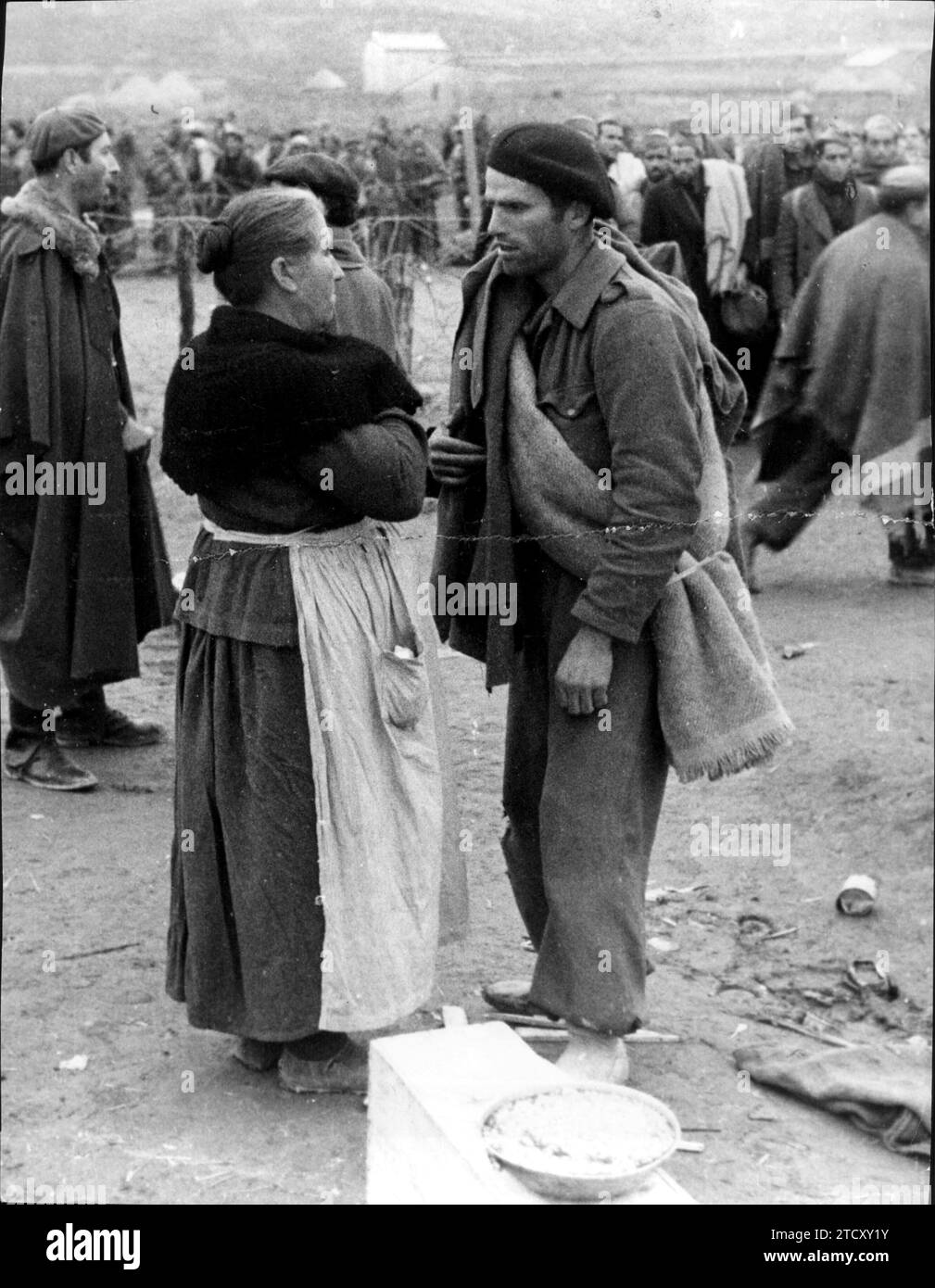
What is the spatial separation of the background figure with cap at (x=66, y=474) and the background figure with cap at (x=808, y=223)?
191 inches

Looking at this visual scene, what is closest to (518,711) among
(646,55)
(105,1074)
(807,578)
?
(105,1074)

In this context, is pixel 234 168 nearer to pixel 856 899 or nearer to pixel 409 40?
pixel 409 40

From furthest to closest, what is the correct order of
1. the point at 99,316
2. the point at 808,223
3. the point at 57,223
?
1. the point at 808,223
2. the point at 99,316
3. the point at 57,223

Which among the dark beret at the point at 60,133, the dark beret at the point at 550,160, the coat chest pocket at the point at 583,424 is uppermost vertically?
the dark beret at the point at 60,133

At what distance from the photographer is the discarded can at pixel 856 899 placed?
4.33 metres

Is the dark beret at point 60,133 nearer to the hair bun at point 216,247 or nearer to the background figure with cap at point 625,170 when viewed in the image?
the hair bun at point 216,247

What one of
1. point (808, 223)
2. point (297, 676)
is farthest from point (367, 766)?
point (808, 223)

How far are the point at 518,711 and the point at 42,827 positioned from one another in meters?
1.92

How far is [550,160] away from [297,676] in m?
1.11

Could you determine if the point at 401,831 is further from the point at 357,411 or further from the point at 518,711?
the point at 357,411

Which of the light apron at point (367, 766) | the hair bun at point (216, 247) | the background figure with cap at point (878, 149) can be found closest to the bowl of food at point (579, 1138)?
the light apron at point (367, 766)

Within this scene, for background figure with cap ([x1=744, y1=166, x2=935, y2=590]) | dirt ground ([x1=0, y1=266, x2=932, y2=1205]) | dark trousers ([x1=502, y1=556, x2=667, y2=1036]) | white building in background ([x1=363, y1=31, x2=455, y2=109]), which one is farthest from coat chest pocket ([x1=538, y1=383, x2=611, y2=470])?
background figure with cap ([x1=744, y1=166, x2=935, y2=590])

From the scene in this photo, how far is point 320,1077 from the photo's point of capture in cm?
346

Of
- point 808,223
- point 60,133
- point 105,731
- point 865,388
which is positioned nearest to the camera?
point 60,133
